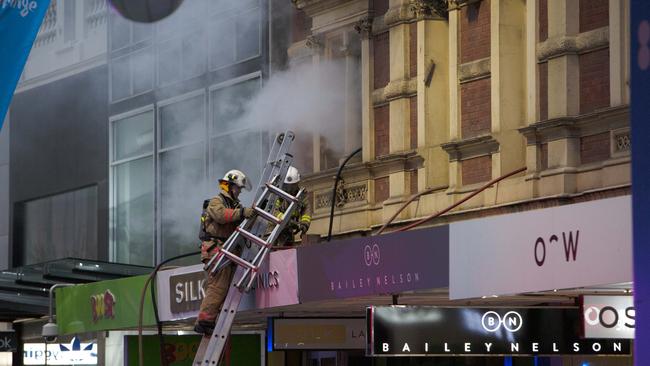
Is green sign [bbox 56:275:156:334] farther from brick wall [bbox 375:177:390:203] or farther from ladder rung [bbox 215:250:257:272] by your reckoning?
brick wall [bbox 375:177:390:203]

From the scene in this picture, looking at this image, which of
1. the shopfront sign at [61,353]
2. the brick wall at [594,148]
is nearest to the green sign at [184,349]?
the shopfront sign at [61,353]

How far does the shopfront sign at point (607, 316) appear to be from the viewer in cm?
1241

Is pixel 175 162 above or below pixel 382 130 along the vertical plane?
above

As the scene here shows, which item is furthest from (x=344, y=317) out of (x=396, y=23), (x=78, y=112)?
(x=78, y=112)

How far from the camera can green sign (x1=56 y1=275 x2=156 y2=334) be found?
18.5m

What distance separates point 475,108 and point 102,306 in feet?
17.0

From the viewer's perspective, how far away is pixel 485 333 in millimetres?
14039

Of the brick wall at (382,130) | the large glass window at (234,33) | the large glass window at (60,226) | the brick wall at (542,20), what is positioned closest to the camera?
the brick wall at (542,20)

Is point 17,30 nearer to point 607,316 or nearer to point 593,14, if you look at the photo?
point 593,14

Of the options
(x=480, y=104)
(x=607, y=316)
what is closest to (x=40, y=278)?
(x=480, y=104)

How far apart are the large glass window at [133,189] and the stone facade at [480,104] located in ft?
19.0

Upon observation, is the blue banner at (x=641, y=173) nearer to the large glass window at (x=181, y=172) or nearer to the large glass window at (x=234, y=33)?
the large glass window at (x=234, y=33)

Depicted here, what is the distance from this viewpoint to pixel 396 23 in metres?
21.4

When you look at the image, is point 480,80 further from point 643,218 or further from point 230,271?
point 643,218
